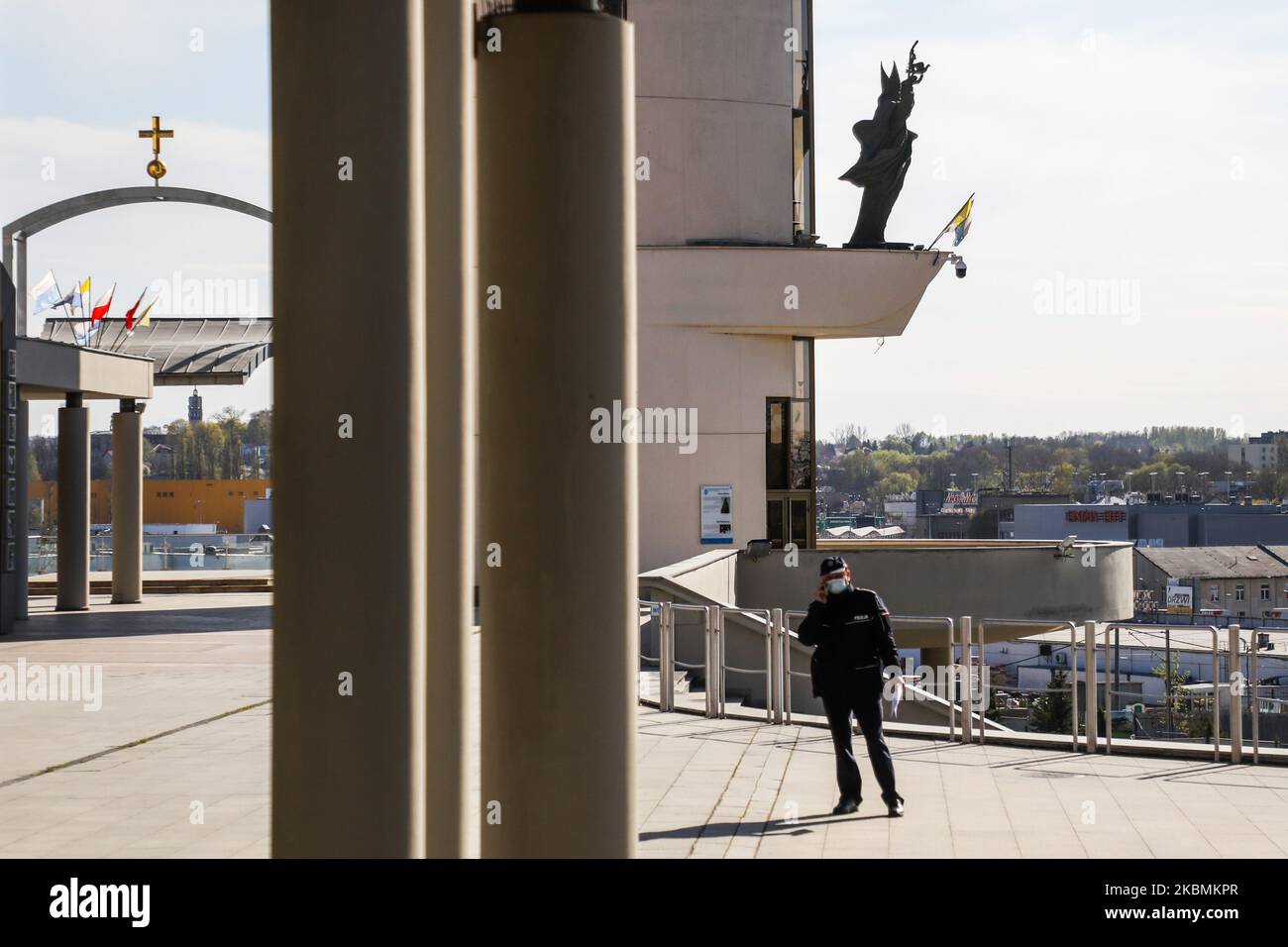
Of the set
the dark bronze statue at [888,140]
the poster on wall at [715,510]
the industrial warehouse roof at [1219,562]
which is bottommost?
the industrial warehouse roof at [1219,562]

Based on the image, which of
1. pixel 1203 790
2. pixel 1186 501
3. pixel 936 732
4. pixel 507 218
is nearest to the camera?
pixel 507 218

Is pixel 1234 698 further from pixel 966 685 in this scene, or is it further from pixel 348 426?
pixel 348 426

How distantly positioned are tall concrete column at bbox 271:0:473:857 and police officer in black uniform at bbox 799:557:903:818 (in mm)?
5129

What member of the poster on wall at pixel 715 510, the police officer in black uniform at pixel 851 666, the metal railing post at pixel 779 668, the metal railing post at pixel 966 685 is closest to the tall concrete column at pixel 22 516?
the poster on wall at pixel 715 510

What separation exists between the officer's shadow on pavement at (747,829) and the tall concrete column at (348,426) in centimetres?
416

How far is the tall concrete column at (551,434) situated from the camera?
5.73 metres

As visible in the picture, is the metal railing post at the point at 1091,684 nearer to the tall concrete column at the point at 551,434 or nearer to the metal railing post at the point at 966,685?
the metal railing post at the point at 966,685

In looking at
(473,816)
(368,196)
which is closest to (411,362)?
(368,196)

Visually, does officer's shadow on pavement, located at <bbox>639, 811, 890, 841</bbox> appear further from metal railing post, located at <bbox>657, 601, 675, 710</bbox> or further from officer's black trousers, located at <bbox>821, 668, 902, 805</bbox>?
metal railing post, located at <bbox>657, 601, 675, 710</bbox>

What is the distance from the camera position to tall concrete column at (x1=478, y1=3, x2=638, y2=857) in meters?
5.73

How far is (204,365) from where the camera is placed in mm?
31797

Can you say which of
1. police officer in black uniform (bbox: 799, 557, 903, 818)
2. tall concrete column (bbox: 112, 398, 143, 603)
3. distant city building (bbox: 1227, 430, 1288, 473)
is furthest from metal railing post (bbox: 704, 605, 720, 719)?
distant city building (bbox: 1227, 430, 1288, 473)

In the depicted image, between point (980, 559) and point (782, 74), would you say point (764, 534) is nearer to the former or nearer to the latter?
point (980, 559)
